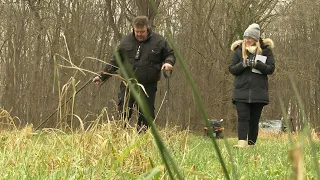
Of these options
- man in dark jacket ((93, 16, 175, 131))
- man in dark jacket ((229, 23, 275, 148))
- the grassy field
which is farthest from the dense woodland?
the grassy field

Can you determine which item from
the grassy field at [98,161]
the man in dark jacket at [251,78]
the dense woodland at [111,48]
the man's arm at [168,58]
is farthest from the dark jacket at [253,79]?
the dense woodland at [111,48]

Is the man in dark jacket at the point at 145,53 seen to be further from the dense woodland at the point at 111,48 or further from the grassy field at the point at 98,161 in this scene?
the dense woodland at the point at 111,48

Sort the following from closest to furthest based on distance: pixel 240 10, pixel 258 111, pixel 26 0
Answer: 1. pixel 258 111
2. pixel 26 0
3. pixel 240 10

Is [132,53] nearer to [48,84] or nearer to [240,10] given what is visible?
[48,84]

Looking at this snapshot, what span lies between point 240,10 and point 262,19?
3.65ft

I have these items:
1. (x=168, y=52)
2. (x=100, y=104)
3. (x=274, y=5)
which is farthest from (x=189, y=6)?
(x=168, y=52)

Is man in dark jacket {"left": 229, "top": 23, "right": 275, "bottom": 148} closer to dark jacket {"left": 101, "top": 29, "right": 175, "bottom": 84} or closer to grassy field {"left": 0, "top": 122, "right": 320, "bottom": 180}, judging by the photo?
dark jacket {"left": 101, "top": 29, "right": 175, "bottom": 84}

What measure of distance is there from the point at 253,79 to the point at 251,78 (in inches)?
1.0

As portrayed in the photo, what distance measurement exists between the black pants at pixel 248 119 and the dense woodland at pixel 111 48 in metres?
12.2

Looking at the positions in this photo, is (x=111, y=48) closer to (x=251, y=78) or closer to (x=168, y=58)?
(x=168, y=58)

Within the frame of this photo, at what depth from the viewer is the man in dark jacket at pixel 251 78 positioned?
19.2ft

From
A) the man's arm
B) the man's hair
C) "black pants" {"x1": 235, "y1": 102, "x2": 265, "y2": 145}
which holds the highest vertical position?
the man's hair

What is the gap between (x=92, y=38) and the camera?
20875mm

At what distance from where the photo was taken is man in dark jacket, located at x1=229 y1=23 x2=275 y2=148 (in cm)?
586
